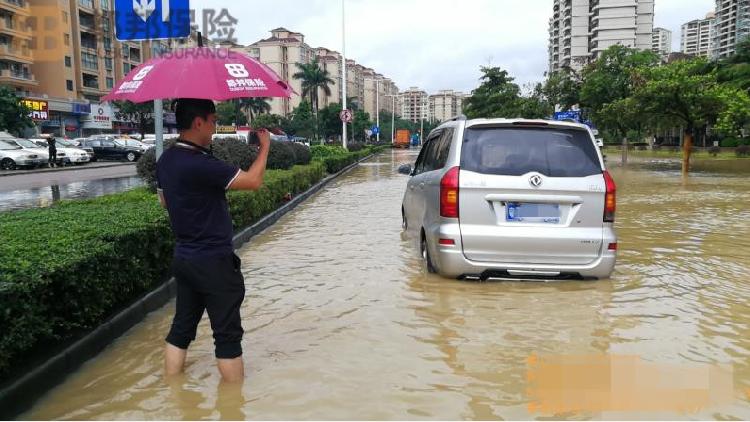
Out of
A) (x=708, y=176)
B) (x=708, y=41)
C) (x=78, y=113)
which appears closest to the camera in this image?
(x=708, y=176)

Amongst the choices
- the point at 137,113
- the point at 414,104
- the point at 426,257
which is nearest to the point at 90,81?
the point at 137,113

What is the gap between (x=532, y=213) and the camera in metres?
5.54

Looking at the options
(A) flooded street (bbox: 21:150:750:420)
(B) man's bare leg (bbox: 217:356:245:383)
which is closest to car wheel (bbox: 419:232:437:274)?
(A) flooded street (bbox: 21:150:750:420)

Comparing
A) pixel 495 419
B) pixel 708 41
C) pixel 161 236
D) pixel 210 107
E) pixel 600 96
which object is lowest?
pixel 495 419

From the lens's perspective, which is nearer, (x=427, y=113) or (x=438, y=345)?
(x=438, y=345)

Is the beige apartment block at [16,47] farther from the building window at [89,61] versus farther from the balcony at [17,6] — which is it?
the building window at [89,61]

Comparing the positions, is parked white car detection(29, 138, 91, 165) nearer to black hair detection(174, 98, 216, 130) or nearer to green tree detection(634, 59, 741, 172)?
green tree detection(634, 59, 741, 172)

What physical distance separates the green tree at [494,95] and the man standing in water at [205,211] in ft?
145

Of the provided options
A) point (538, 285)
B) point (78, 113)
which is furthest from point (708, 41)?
point (538, 285)

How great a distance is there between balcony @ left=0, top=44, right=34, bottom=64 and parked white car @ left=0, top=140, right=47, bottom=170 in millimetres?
27770

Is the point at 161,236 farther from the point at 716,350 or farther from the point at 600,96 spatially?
the point at 600,96

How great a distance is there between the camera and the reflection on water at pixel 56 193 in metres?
14.1

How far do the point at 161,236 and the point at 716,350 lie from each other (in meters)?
4.67

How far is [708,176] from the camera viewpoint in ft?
76.1
